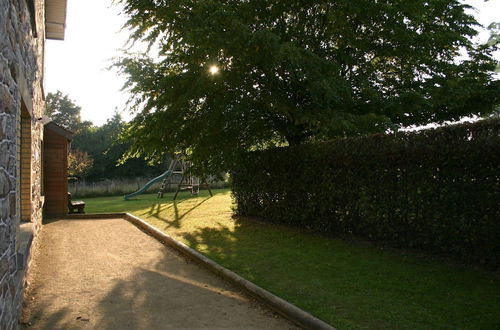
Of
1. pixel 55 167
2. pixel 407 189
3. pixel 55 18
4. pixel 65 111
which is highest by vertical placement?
pixel 65 111

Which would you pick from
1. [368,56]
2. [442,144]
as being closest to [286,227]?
[442,144]

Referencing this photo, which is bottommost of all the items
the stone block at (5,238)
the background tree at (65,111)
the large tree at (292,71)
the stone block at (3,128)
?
the stone block at (5,238)

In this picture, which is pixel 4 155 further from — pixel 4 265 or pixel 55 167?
pixel 55 167

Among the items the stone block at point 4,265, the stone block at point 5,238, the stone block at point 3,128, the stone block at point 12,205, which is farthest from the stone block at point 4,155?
the stone block at point 4,265

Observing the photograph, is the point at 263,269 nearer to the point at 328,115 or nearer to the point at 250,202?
the point at 328,115

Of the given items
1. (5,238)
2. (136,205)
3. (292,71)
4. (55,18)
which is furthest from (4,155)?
(136,205)

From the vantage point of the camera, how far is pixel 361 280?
5.80 m

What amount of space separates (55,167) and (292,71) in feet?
30.7

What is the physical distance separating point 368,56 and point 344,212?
221 inches

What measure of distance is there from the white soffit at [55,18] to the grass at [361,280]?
279 inches

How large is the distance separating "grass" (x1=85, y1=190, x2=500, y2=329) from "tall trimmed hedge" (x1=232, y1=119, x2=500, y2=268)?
1.21ft

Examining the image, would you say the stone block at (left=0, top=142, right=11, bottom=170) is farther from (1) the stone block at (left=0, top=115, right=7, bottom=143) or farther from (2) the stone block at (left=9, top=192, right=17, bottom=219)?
(2) the stone block at (left=9, top=192, right=17, bottom=219)

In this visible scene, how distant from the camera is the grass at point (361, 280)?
14.5 feet

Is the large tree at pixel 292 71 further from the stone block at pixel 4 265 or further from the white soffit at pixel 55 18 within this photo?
the stone block at pixel 4 265
